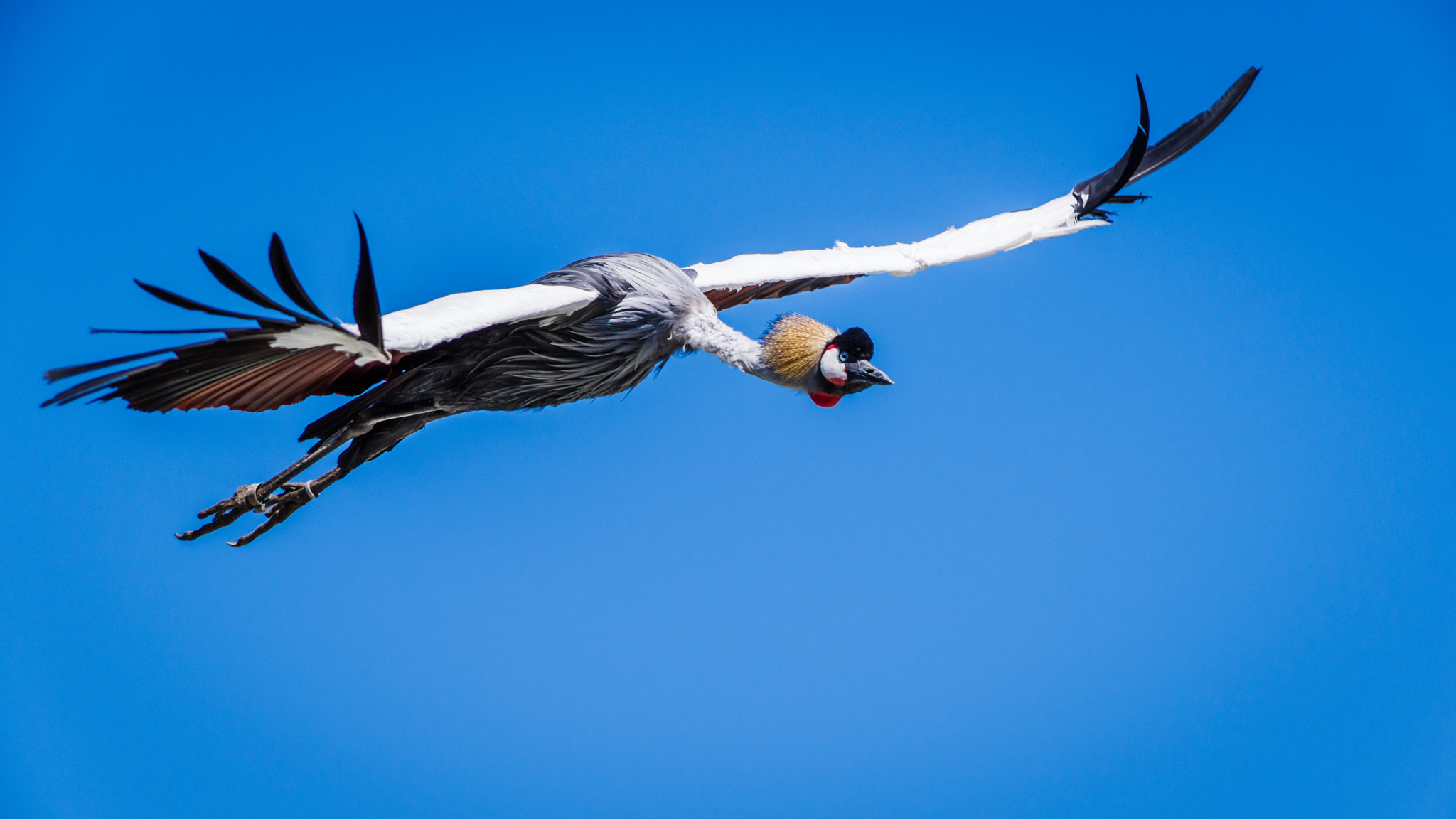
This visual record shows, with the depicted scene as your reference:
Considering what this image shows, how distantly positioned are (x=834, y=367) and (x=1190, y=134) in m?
1.15

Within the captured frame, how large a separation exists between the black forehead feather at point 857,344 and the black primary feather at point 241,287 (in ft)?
3.18

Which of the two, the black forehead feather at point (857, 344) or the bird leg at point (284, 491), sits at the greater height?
the black forehead feather at point (857, 344)

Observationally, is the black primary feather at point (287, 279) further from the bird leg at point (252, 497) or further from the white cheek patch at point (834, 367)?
the white cheek patch at point (834, 367)

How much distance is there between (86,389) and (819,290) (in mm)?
1748

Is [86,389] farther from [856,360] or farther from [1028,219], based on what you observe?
[1028,219]

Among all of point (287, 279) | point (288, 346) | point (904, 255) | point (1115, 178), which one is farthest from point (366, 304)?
point (1115, 178)

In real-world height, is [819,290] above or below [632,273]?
above

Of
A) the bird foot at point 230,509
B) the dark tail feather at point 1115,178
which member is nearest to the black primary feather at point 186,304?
the bird foot at point 230,509

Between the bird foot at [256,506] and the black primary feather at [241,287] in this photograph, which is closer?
the black primary feather at [241,287]

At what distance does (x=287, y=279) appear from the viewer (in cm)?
139

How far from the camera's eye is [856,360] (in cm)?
198

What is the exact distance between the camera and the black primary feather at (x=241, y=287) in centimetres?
131

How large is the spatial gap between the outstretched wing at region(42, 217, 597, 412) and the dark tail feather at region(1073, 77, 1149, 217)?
123 centimetres

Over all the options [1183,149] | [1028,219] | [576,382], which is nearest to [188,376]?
[576,382]
